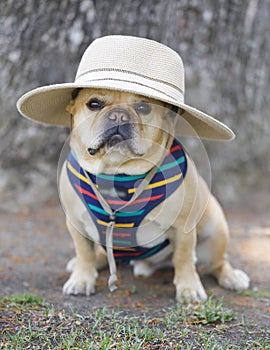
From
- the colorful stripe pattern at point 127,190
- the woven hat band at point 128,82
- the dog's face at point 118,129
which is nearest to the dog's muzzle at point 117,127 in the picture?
the dog's face at point 118,129

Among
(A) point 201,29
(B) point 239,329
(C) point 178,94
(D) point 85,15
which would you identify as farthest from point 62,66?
(B) point 239,329

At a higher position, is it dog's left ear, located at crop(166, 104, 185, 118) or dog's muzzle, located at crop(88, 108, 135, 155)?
dog's left ear, located at crop(166, 104, 185, 118)

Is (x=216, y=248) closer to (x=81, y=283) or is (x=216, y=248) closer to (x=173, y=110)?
(x=81, y=283)

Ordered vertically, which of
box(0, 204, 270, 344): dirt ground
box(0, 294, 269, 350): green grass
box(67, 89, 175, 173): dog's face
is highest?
box(67, 89, 175, 173): dog's face

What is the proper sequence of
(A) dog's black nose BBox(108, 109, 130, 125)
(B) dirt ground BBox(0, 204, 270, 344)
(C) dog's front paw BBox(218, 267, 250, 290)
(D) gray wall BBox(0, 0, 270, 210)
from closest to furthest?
(A) dog's black nose BBox(108, 109, 130, 125)
(B) dirt ground BBox(0, 204, 270, 344)
(C) dog's front paw BBox(218, 267, 250, 290)
(D) gray wall BBox(0, 0, 270, 210)

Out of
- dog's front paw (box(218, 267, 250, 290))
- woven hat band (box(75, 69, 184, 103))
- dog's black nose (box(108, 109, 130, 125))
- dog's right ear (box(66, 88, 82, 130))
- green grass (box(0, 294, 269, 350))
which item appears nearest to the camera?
green grass (box(0, 294, 269, 350))

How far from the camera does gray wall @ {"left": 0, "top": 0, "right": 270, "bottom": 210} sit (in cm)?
445

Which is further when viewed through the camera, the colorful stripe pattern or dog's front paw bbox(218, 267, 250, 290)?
dog's front paw bbox(218, 267, 250, 290)

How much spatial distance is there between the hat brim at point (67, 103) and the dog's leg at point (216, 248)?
0.58m

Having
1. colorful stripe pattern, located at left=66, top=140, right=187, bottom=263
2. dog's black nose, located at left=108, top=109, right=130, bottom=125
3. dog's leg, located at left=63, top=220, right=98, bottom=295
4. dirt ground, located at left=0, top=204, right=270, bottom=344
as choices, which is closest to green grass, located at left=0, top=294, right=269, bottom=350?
dirt ground, located at left=0, top=204, right=270, bottom=344

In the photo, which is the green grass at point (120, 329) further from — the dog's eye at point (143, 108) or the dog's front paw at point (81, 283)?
the dog's eye at point (143, 108)

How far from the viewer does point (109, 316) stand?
2.59 meters

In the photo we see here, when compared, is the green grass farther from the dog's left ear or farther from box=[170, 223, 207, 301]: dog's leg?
the dog's left ear

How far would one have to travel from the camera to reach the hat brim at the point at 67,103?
2.64m
